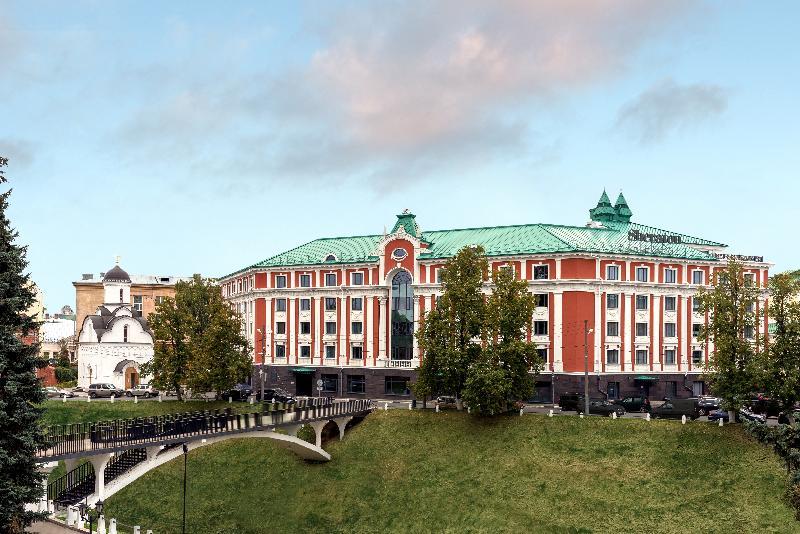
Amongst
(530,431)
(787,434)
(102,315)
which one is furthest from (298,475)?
(102,315)

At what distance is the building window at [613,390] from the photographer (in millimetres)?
81331

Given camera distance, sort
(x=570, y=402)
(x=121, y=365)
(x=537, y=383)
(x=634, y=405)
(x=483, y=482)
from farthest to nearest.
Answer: (x=121, y=365), (x=537, y=383), (x=634, y=405), (x=570, y=402), (x=483, y=482)

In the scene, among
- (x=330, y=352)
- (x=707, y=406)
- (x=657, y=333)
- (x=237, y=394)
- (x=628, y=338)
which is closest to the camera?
(x=707, y=406)

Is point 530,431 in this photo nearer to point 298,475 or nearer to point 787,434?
point 298,475

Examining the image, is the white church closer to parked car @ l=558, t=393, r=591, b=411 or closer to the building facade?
the building facade

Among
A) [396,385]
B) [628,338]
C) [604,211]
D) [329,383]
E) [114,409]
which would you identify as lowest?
[114,409]

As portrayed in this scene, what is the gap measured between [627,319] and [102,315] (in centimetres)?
6969

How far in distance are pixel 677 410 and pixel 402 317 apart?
33.8 m

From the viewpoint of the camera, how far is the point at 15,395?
122 ft

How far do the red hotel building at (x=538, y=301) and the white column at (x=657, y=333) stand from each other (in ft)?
0.46

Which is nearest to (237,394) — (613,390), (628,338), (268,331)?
(268,331)

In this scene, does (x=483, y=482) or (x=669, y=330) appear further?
(x=669, y=330)

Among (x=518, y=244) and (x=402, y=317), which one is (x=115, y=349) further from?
(x=518, y=244)

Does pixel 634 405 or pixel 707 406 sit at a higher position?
pixel 707 406
